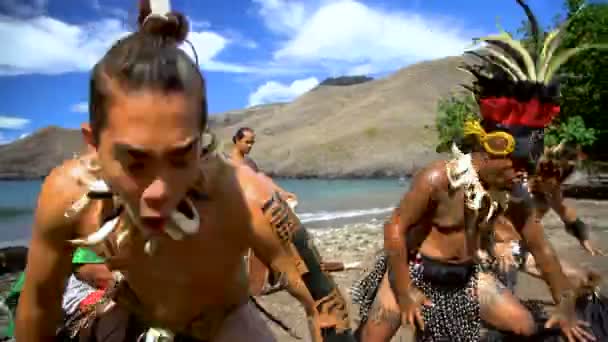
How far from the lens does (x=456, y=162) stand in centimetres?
418

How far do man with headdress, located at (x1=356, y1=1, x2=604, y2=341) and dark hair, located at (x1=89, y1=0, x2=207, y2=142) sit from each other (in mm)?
2393

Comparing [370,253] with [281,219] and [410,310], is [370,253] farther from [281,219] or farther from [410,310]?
[281,219]

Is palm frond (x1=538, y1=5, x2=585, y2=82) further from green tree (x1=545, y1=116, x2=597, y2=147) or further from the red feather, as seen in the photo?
green tree (x1=545, y1=116, x2=597, y2=147)

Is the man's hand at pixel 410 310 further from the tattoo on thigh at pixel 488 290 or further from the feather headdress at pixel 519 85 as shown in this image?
the feather headdress at pixel 519 85

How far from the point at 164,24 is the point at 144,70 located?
26 cm

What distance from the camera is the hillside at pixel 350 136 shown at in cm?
6525

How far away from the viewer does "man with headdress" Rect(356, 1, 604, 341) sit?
13.1ft

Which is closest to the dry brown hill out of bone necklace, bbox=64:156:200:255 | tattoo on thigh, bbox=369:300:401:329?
tattoo on thigh, bbox=369:300:401:329

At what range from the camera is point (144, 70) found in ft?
5.86

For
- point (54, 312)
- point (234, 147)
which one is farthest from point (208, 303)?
point (234, 147)

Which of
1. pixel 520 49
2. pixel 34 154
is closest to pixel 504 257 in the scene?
pixel 520 49

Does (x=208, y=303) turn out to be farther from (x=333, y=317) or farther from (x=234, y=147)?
(x=234, y=147)

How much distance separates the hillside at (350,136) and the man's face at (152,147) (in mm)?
58522

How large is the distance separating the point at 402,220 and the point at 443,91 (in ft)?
238
